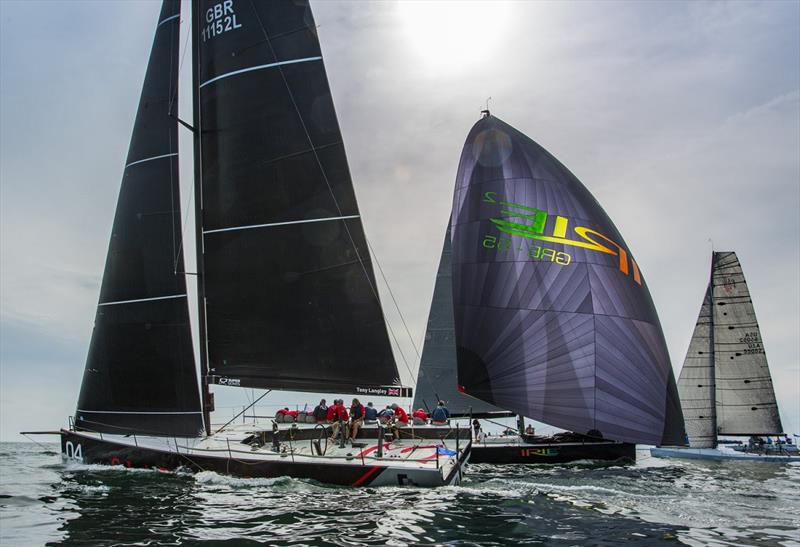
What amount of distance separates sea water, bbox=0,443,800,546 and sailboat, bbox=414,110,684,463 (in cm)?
290

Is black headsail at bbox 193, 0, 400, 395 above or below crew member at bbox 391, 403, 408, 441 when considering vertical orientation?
above

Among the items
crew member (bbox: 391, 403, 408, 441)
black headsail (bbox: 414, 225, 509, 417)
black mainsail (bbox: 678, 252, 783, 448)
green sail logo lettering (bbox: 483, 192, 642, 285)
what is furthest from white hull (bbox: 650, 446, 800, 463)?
crew member (bbox: 391, 403, 408, 441)

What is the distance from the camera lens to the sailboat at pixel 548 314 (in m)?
19.8

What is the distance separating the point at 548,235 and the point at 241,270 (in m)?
10.6

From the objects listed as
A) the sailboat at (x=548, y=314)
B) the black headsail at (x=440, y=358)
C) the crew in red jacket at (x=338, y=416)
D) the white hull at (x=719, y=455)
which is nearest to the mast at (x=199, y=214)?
the crew in red jacket at (x=338, y=416)

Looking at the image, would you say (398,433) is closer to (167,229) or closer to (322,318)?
(322,318)

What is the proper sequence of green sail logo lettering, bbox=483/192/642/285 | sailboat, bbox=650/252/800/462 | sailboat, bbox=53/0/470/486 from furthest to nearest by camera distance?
sailboat, bbox=650/252/800/462 → green sail logo lettering, bbox=483/192/642/285 → sailboat, bbox=53/0/470/486

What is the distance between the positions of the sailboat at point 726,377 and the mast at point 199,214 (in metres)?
26.8

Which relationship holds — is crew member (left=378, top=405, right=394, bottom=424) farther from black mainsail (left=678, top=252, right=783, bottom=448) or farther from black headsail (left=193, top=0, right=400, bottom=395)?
→ black mainsail (left=678, top=252, right=783, bottom=448)

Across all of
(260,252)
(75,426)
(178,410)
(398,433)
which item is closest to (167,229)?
(260,252)

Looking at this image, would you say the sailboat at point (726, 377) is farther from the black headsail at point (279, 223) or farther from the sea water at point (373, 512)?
the black headsail at point (279, 223)

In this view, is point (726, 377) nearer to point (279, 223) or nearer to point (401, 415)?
point (401, 415)

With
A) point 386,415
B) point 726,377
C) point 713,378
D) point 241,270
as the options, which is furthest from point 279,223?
point 726,377

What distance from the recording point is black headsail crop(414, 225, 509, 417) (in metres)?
29.0
